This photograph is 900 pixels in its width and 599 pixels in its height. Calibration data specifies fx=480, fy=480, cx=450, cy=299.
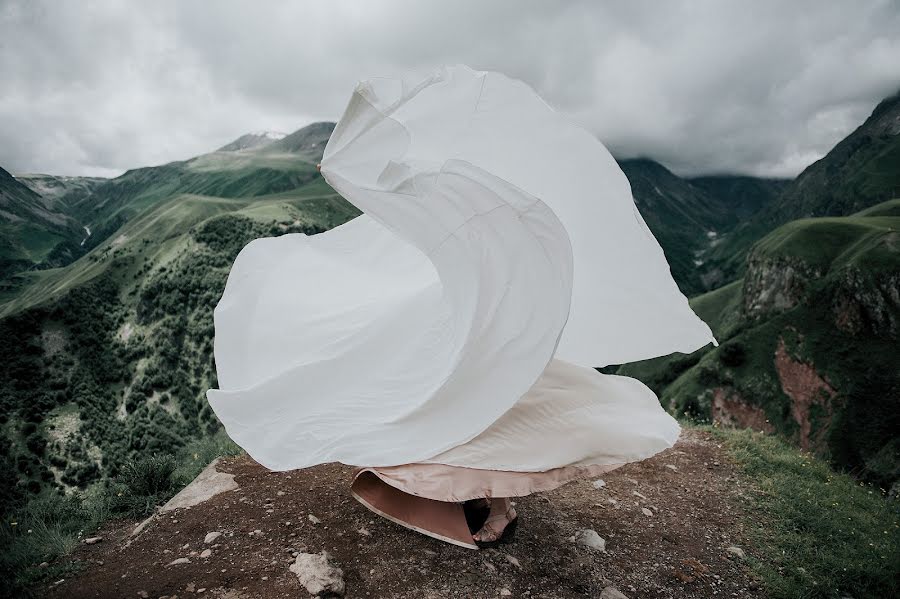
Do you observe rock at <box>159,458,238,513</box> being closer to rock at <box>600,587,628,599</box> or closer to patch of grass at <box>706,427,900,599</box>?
rock at <box>600,587,628,599</box>

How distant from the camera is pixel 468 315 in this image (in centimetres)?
350

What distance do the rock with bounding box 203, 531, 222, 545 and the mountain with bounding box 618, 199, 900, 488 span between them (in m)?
57.9

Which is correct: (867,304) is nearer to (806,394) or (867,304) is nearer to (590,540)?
(806,394)

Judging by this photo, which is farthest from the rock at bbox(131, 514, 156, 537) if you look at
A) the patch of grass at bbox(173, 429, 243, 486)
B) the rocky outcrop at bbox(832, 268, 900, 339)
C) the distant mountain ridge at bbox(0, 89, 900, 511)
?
the rocky outcrop at bbox(832, 268, 900, 339)

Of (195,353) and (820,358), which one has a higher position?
(195,353)

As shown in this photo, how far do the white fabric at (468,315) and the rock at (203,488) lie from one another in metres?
1.41

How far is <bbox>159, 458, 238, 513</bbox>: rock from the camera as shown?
15.8 feet

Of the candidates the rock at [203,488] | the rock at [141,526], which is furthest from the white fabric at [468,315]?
the rock at [141,526]

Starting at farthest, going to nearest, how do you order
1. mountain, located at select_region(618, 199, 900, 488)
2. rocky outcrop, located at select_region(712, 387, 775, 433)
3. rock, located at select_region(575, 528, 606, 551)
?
rocky outcrop, located at select_region(712, 387, 775, 433), mountain, located at select_region(618, 199, 900, 488), rock, located at select_region(575, 528, 606, 551)

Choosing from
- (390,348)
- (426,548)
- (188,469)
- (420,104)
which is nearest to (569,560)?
(426,548)

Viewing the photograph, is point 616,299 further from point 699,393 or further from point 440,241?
point 699,393

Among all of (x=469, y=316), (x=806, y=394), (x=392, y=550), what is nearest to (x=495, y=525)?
(x=392, y=550)

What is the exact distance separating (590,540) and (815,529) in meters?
2.73

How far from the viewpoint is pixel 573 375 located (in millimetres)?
4180
